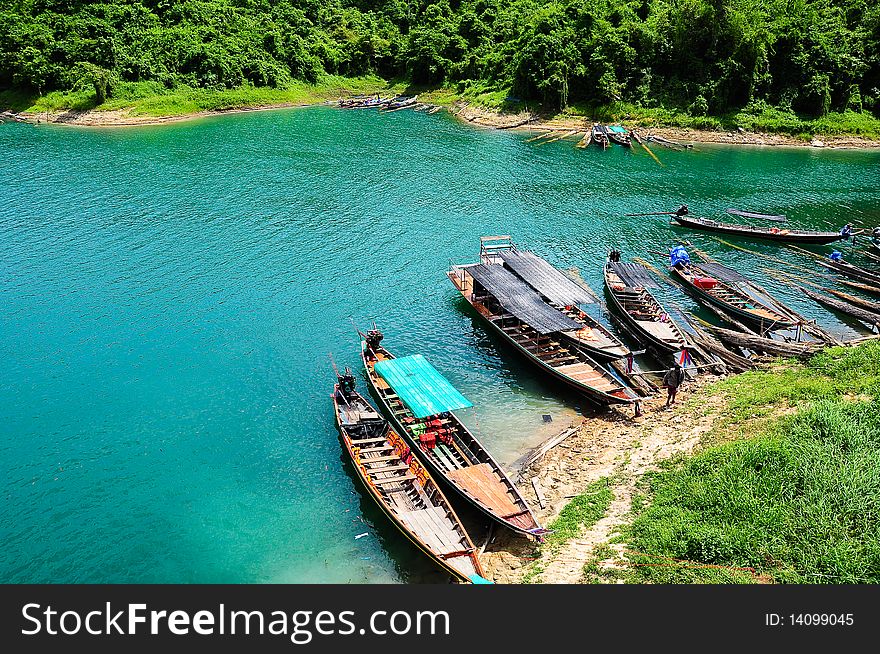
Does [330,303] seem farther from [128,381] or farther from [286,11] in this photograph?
[286,11]

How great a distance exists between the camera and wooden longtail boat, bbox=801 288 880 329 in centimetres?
4762

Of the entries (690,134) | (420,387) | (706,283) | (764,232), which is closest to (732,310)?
(706,283)

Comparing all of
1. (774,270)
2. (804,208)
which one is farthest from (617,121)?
(774,270)

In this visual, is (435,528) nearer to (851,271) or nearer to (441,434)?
(441,434)

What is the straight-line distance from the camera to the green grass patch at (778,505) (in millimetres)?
23484

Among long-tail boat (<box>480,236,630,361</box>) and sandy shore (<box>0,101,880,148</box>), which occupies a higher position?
sandy shore (<box>0,101,880,148</box>)

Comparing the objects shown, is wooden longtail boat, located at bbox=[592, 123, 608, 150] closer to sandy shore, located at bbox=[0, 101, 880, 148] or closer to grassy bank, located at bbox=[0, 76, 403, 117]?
sandy shore, located at bbox=[0, 101, 880, 148]

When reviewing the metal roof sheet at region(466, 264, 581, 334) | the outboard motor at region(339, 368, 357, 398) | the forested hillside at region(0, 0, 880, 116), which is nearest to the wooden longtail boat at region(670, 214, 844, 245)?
the metal roof sheet at region(466, 264, 581, 334)

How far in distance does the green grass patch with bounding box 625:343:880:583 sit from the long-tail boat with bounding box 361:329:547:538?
5190 millimetres

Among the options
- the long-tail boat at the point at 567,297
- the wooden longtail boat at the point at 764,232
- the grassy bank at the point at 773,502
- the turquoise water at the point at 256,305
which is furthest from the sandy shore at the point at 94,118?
the grassy bank at the point at 773,502

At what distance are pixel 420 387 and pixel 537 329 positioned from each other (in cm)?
868

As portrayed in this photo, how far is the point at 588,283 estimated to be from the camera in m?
54.7

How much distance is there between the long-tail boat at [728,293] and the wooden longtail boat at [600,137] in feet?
149

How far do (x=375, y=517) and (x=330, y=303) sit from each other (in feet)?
75.7
